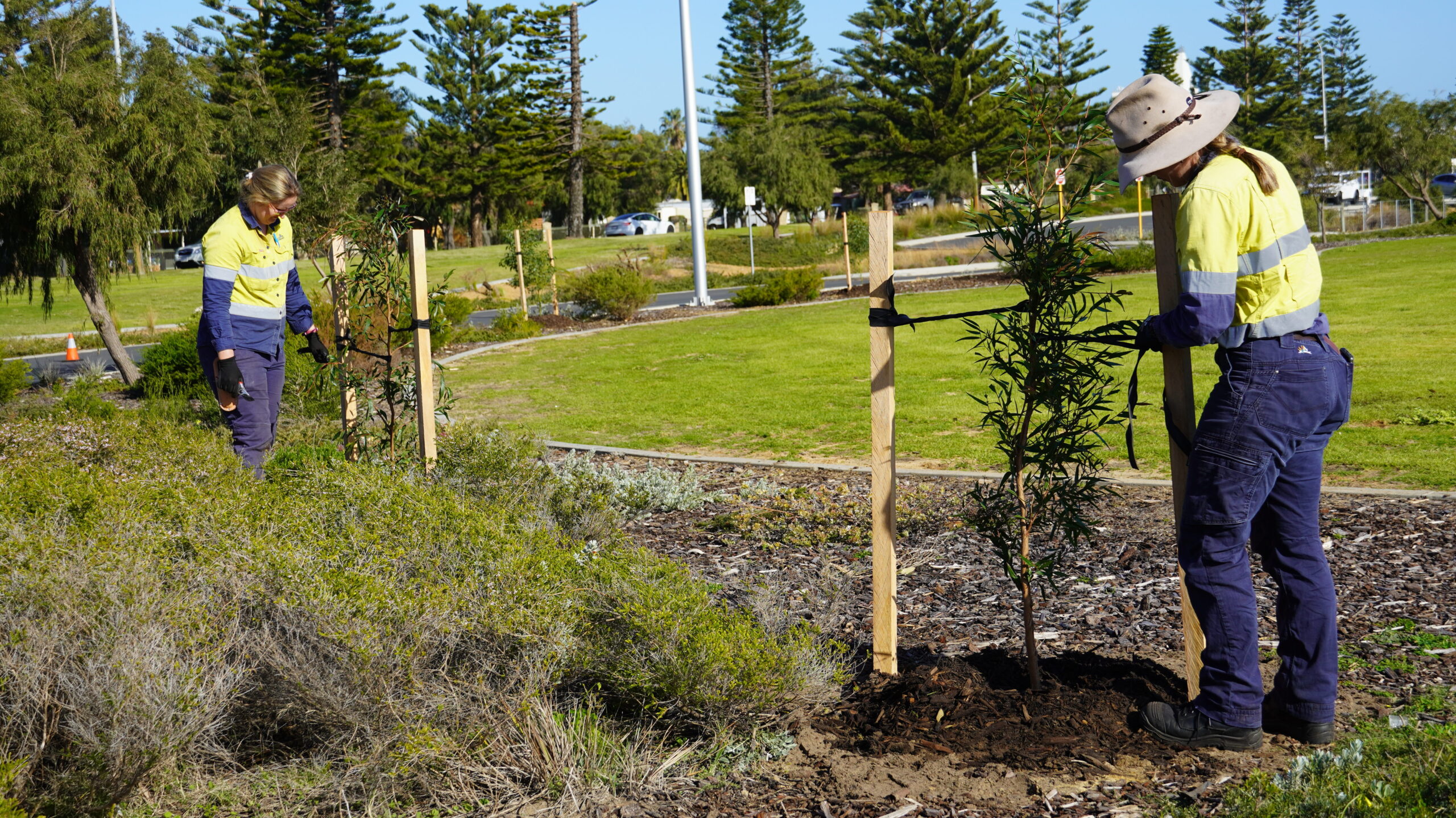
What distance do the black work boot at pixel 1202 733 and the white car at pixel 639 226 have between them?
5188 cm

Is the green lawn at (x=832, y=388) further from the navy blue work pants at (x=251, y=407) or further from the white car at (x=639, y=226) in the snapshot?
the white car at (x=639, y=226)

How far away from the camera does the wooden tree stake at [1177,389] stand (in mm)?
3270

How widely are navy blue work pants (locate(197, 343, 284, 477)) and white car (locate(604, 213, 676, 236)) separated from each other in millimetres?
48801

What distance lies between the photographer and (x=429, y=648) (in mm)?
3248

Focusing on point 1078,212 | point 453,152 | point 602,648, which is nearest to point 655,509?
point 602,648

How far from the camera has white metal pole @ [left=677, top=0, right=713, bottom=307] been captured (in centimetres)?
2186

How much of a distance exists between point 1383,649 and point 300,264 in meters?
39.4

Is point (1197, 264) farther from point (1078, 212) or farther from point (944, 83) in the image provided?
point (944, 83)

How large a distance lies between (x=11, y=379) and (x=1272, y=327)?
1165cm

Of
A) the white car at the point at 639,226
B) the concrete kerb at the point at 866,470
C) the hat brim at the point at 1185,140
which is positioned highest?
the white car at the point at 639,226

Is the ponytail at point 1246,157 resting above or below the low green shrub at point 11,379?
above

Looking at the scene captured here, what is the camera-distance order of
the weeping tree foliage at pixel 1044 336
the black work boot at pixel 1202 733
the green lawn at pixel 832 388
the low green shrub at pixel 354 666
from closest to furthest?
the low green shrub at pixel 354 666 < the black work boot at pixel 1202 733 < the weeping tree foliage at pixel 1044 336 < the green lawn at pixel 832 388

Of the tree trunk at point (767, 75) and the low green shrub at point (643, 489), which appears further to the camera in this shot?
the tree trunk at point (767, 75)

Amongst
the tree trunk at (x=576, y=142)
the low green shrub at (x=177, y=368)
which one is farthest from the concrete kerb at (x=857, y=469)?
the tree trunk at (x=576, y=142)
